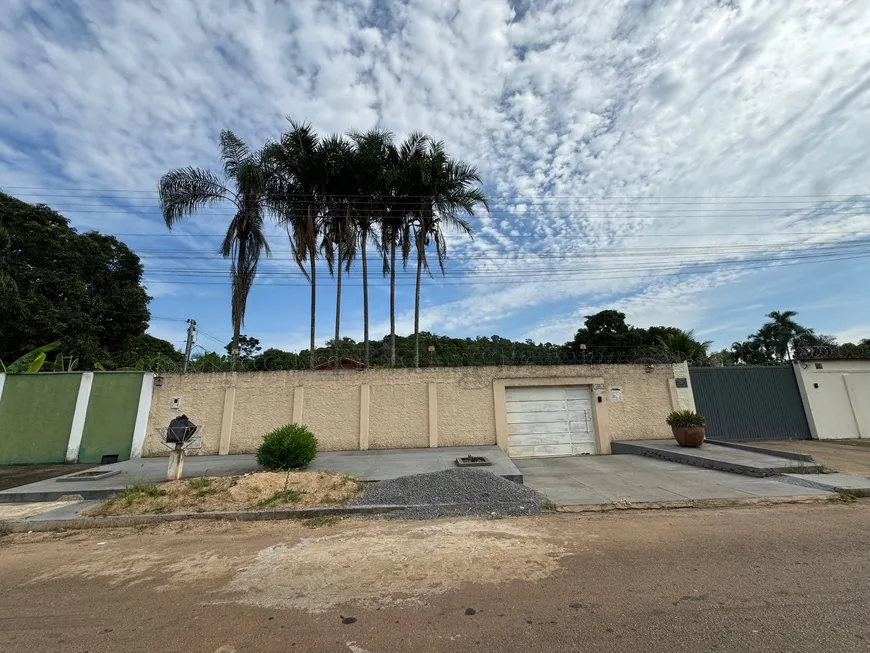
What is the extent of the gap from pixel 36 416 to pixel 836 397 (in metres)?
25.0

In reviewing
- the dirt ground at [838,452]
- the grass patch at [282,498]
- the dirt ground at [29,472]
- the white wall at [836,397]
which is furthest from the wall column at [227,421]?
the white wall at [836,397]

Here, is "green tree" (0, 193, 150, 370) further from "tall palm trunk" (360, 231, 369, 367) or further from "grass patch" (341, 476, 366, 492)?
"grass patch" (341, 476, 366, 492)

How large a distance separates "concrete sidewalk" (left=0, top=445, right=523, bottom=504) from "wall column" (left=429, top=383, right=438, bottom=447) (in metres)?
0.44

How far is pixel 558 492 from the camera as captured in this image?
695 cm

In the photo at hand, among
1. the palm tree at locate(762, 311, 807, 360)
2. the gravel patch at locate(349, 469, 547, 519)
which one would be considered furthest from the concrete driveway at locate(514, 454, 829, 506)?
the palm tree at locate(762, 311, 807, 360)

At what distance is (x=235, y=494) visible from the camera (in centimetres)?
648

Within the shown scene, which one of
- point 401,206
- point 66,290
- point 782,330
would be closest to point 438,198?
point 401,206

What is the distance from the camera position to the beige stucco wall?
11672mm

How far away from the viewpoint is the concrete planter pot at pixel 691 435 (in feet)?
33.0

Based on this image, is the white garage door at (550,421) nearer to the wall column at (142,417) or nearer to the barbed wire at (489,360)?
the barbed wire at (489,360)

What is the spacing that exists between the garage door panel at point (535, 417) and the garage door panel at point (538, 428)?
0.09 m

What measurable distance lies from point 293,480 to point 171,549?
2.49 meters

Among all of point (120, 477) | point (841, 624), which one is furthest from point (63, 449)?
point (841, 624)

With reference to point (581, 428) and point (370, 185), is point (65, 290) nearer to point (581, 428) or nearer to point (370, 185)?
point (370, 185)
